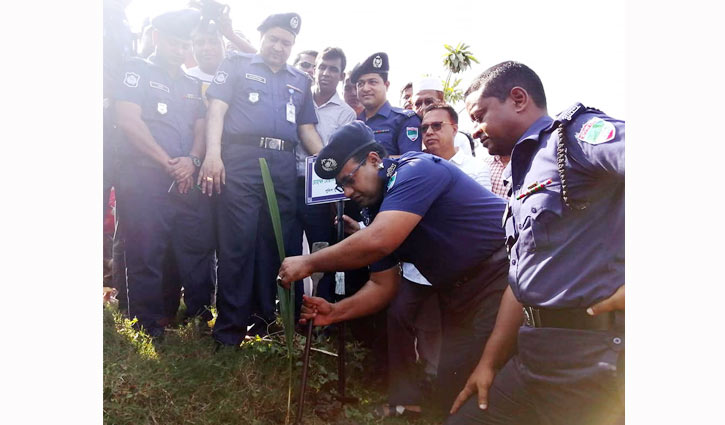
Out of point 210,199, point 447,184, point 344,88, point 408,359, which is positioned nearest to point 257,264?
point 210,199

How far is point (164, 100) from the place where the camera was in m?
3.12

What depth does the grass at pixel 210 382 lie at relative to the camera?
89.7 inches

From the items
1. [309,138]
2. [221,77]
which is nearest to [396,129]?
[309,138]

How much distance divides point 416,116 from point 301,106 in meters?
0.81

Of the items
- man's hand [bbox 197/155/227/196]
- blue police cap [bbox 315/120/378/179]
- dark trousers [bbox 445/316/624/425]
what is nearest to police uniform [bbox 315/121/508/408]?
blue police cap [bbox 315/120/378/179]

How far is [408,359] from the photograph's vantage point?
114 inches

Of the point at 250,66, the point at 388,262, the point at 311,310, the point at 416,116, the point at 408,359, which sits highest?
the point at 250,66

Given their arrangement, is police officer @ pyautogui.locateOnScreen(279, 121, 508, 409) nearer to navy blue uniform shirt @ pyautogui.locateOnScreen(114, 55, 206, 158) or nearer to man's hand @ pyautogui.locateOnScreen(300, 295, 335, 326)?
man's hand @ pyautogui.locateOnScreen(300, 295, 335, 326)

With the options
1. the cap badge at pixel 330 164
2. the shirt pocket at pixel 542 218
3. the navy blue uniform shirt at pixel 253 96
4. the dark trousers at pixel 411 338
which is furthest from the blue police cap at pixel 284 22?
the shirt pocket at pixel 542 218

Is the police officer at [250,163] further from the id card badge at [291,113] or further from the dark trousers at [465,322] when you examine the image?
the dark trousers at [465,322]

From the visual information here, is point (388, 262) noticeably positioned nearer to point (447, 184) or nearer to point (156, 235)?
point (447, 184)

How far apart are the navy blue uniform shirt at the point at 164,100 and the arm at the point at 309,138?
644 millimetres

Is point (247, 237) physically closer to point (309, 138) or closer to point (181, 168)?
point (181, 168)

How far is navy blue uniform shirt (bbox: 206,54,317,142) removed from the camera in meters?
3.19
